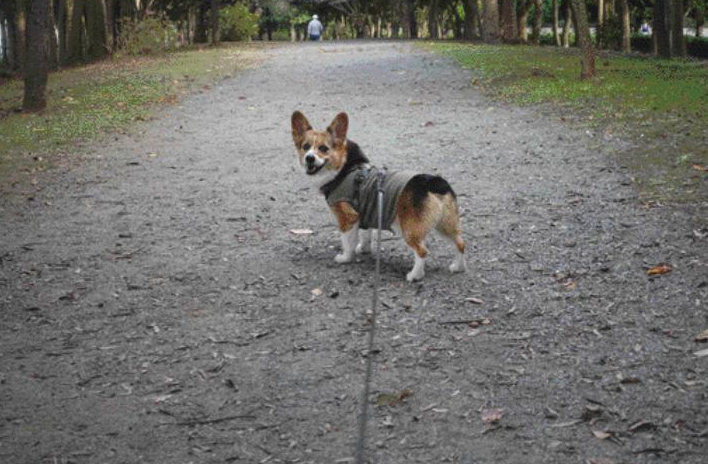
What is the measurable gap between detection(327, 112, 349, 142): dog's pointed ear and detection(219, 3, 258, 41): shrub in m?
37.2

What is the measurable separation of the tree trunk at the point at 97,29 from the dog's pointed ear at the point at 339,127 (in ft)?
76.4

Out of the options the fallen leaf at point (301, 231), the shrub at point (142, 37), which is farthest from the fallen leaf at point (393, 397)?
the shrub at point (142, 37)

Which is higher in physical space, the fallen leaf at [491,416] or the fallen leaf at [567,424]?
the fallen leaf at [491,416]

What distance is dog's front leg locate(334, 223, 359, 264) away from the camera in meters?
6.17

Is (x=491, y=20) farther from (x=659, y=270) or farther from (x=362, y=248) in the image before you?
(x=659, y=270)

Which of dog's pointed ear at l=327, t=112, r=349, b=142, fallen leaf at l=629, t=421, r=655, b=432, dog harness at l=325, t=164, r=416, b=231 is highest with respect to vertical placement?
dog's pointed ear at l=327, t=112, r=349, b=142

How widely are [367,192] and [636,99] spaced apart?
Result: 956cm

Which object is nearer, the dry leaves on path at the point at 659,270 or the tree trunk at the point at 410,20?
the dry leaves on path at the point at 659,270

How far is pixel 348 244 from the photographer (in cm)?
626

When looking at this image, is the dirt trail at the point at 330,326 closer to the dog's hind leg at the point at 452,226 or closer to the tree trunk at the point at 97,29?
the dog's hind leg at the point at 452,226

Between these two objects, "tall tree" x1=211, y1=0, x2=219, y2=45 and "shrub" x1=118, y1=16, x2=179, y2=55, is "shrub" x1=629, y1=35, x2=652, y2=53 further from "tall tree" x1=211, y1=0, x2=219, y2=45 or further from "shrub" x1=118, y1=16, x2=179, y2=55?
"shrub" x1=118, y1=16, x2=179, y2=55

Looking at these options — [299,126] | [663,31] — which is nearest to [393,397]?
[299,126]

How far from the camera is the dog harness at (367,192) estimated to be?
18.6 feet

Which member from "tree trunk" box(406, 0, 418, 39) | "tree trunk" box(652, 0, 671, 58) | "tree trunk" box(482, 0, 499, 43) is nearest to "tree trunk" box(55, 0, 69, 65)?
"tree trunk" box(482, 0, 499, 43)
